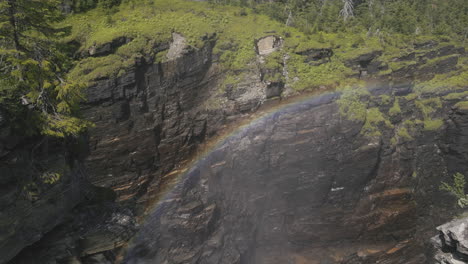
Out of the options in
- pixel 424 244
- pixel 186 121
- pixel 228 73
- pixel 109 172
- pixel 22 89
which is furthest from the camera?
pixel 424 244

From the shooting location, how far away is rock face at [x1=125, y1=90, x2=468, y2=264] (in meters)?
25.7

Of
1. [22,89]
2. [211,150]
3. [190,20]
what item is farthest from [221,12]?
[22,89]

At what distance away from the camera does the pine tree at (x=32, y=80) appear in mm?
9930

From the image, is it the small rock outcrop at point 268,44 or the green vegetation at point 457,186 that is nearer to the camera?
the green vegetation at point 457,186

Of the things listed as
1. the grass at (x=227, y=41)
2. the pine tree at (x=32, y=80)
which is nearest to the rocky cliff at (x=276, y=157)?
the grass at (x=227, y=41)

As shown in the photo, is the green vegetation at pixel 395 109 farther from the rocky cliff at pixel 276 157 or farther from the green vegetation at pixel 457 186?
the green vegetation at pixel 457 186

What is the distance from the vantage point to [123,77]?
2239cm

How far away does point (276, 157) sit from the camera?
26.7 m

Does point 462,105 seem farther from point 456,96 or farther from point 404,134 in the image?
point 404,134

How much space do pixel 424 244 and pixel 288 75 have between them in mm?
22355

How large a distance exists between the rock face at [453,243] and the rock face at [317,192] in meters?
12.6

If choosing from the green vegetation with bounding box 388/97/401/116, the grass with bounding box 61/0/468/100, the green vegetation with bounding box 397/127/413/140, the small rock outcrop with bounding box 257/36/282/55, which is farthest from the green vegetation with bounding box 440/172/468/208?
the small rock outcrop with bounding box 257/36/282/55

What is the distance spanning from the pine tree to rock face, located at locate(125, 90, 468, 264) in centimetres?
1430

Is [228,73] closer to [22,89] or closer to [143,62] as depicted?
[143,62]
